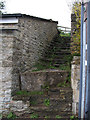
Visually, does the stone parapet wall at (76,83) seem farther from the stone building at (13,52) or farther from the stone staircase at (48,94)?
the stone building at (13,52)

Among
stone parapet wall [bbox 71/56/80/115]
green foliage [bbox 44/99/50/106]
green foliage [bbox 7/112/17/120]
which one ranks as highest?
stone parapet wall [bbox 71/56/80/115]

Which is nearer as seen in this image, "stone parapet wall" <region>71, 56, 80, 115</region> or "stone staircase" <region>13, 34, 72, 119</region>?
"stone parapet wall" <region>71, 56, 80, 115</region>

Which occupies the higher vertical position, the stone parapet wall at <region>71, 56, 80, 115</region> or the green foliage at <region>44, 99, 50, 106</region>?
the stone parapet wall at <region>71, 56, 80, 115</region>

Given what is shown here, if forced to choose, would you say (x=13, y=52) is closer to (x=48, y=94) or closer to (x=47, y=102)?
(x=48, y=94)

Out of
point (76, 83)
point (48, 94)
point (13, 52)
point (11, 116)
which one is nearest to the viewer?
point (76, 83)

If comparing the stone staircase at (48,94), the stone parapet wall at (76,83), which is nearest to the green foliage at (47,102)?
the stone staircase at (48,94)

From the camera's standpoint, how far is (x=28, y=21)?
18.5ft

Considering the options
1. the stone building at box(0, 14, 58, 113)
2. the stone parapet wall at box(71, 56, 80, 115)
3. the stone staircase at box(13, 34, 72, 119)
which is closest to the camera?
the stone parapet wall at box(71, 56, 80, 115)

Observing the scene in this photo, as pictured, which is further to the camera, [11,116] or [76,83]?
[11,116]

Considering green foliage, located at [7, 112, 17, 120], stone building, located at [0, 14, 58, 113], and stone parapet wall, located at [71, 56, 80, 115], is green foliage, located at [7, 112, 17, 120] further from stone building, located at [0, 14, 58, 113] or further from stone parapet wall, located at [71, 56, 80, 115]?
stone parapet wall, located at [71, 56, 80, 115]

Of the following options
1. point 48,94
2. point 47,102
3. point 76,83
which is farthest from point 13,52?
point 76,83

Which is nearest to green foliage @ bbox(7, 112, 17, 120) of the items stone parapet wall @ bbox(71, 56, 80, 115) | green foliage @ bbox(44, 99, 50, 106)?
green foliage @ bbox(44, 99, 50, 106)

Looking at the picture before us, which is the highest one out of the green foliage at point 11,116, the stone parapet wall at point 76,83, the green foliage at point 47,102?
the stone parapet wall at point 76,83

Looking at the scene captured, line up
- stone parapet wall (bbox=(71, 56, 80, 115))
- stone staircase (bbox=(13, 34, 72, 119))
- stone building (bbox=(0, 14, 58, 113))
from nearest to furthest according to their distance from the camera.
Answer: stone parapet wall (bbox=(71, 56, 80, 115)) < stone staircase (bbox=(13, 34, 72, 119)) < stone building (bbox=(0, 14, 58, 113))
